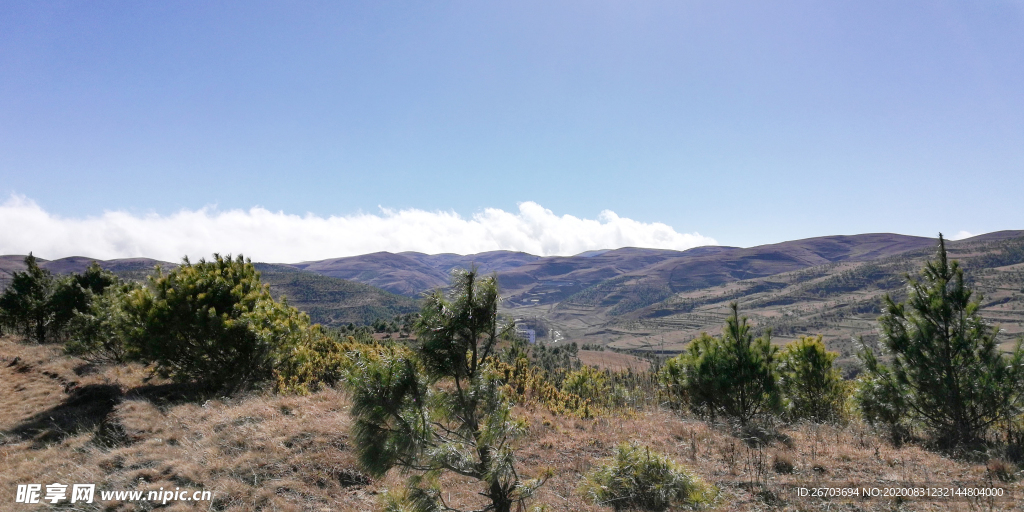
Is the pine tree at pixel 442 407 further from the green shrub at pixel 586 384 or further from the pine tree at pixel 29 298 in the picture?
the pine tree at pixel 29 298

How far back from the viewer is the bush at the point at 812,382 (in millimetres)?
17359

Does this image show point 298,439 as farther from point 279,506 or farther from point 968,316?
point 968,316

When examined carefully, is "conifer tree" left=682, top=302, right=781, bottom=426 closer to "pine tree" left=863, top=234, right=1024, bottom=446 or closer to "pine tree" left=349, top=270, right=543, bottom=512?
"pine tree" left=863, top=234, right=1024, bottom=446

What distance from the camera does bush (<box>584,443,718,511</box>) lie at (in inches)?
247

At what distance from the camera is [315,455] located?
317 inches

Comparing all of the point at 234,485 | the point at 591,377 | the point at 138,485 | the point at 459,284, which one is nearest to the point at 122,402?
the point at 138,485

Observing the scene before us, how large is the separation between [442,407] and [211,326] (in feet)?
32.5

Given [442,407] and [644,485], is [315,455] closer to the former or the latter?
[442,407]

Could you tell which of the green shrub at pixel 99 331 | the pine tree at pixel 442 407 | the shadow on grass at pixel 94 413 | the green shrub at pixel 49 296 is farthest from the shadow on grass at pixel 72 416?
the green shrub at pixel 49 296

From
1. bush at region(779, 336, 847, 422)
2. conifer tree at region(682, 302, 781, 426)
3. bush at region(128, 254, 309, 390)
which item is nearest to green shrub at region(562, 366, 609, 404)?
bush at region(779, 336, 847, 422)

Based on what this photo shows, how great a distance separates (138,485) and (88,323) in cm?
1541

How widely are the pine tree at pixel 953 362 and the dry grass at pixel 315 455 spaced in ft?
4.11

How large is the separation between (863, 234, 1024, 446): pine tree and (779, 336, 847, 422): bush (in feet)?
24.2

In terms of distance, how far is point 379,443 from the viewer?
4.65m
